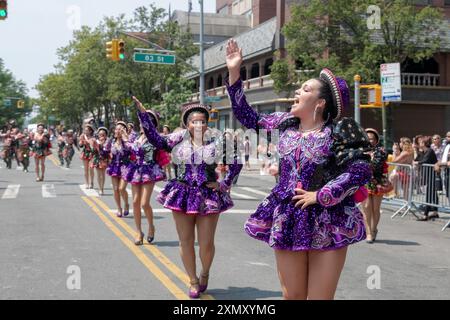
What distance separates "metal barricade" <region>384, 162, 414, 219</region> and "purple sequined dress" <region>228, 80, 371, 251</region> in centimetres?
1062

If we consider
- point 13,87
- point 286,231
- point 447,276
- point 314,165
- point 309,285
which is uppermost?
point 13,87

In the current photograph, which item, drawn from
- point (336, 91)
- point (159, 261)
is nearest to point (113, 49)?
point (159, 261)

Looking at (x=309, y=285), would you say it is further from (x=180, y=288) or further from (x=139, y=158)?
(x=139, y=158)

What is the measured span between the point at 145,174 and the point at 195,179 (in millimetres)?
3086

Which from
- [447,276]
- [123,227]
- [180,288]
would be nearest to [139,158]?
[123,227]

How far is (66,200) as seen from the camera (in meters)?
16.1

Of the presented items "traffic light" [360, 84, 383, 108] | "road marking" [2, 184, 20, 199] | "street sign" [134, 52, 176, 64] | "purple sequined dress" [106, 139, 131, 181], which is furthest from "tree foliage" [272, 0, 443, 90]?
"purple sequined dress" [106, 139, 131, 181]

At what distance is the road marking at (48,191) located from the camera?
57.4ft

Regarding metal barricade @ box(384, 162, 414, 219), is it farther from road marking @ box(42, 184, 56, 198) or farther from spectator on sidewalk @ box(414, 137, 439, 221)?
road marking @ box(42, 184, 56, 198)

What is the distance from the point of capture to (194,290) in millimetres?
6555

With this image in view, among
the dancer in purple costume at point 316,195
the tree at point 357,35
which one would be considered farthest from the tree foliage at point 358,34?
the dancer in purple costume at point 316,195

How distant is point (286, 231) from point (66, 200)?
12.8m

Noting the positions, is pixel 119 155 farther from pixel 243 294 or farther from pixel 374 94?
pixel 374 94

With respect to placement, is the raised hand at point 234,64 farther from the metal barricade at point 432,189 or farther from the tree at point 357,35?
the tree at point 357,35
